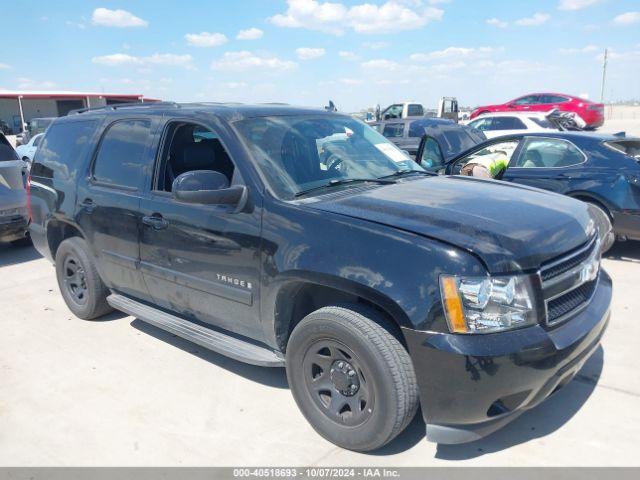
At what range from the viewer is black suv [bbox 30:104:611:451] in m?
2.43

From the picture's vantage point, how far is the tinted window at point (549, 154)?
20.7 feet

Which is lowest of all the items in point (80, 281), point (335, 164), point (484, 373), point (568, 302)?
point (80, 281)

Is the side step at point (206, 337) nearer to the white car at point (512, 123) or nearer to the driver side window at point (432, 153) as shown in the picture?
the driver side window at point (432, 153)

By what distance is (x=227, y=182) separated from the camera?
3.32m

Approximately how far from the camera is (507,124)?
15188 mm

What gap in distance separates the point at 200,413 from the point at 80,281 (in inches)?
87.9

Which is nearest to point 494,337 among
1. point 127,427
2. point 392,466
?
point 392,466

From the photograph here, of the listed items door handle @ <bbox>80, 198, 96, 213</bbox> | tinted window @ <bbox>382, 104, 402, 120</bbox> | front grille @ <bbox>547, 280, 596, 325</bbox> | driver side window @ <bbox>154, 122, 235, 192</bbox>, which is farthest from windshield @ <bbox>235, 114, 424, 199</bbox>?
tinted window @ <bbox>382, 104, 402, 120</bbox>

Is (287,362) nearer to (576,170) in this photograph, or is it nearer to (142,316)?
(142,316)

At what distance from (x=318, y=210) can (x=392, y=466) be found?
4.65 ft

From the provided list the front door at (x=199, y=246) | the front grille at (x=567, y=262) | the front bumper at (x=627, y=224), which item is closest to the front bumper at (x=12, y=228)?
the front door at (x=199, y=246)

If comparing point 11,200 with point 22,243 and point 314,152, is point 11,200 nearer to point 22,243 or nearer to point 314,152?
point 22,243

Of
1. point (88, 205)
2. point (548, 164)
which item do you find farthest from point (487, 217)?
point (548, 164)

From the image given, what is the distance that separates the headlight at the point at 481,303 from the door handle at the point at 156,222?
2084mm
